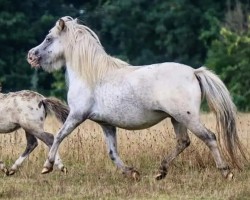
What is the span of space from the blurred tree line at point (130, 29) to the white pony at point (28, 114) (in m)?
19.3

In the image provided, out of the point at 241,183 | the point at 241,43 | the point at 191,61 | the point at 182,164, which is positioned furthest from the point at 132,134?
the point at 191,61

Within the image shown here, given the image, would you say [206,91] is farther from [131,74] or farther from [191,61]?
[191,61]

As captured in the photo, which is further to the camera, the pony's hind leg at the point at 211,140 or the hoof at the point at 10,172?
the hoof at the point at 10,172

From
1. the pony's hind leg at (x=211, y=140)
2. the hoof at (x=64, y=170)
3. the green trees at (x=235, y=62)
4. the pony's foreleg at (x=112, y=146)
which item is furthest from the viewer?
the green trees at (x=235, y=62)

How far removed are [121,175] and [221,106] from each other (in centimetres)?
162

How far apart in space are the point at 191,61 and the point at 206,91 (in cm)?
2665

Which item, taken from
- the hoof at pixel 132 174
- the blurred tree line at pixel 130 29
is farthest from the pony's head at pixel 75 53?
the blurred tree line at pixel 130 29

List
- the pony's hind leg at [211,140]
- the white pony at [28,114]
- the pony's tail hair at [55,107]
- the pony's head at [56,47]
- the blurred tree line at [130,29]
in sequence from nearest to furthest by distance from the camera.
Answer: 1. the pony's hind leg at [211,140]
2. the pony's head at [56,47]
3. the white pony at [28,114]
4. the pony's tail hair at [55,107]
5. the blurred tree line at [130,29]

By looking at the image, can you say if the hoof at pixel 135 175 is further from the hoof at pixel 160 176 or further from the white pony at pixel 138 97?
the hoof at pixel 160 176

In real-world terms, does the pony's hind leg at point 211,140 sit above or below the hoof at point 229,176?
above

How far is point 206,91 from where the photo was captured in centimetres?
1015

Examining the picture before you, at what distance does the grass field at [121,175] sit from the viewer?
9295 millimetres

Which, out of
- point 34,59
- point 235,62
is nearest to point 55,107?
point 34,59

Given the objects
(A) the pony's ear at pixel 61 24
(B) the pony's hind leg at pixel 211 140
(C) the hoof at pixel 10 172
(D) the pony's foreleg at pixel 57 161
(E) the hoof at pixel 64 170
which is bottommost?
(C) the hoof at pixel 10 172
